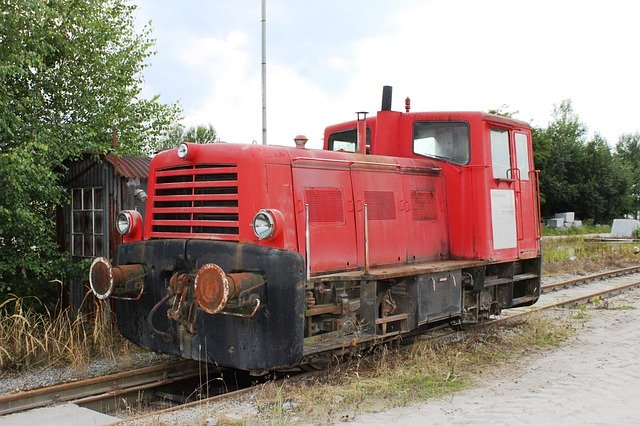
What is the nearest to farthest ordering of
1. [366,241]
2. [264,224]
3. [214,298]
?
[214,298] < [264,224] < [366,241]

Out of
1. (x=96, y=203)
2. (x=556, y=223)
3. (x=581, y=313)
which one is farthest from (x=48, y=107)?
(x=556, y=223)

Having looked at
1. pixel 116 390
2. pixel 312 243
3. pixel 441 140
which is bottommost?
pixel 116 390

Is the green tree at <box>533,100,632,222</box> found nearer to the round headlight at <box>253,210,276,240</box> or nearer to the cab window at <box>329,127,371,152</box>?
the cab window at <box>329,127,371,152</box>

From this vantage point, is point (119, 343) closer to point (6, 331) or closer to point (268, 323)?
point (6, 331)

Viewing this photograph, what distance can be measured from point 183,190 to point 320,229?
1.43 metres

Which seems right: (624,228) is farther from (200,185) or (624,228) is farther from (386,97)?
(200,185)

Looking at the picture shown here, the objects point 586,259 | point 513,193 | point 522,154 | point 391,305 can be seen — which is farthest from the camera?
point 586,259

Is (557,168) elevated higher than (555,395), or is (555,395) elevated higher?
(557,168)

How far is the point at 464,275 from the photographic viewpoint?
7.85m

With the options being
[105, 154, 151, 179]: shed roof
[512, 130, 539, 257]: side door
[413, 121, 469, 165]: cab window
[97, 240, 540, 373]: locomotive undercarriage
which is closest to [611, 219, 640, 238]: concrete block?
[512, 130, 539, 257]: side door

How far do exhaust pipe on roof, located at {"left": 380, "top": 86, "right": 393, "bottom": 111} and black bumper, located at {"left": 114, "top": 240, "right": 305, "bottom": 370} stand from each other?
10.8 ft

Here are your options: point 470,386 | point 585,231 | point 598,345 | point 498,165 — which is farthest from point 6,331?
point 585,231

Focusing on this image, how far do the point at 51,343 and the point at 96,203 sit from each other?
2346 mm

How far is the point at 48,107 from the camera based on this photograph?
8.95m
